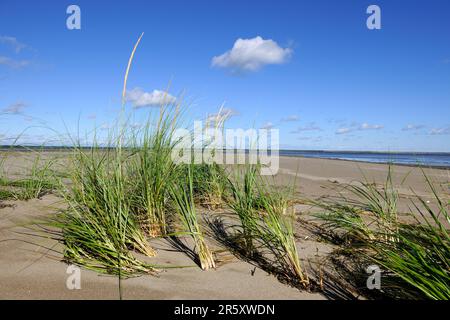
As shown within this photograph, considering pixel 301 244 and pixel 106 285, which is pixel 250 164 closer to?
pixel 301 244

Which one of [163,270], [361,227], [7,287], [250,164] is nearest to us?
[7,287]

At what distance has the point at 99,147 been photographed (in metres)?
2.81

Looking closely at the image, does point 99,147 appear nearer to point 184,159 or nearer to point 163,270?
point 184,159

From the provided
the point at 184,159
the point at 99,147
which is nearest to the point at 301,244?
the point at 184,159

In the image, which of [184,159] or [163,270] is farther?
[184,159]

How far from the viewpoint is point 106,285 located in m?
1.91

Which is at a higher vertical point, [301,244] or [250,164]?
[250,164]

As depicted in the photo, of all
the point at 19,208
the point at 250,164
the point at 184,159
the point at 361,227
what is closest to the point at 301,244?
the point at 361,227

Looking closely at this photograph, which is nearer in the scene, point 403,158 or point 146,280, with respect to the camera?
point 146,280

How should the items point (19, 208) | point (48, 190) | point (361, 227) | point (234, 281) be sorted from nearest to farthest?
point (234, 281)
point (361, 227)
point (19, 208)
point (48, 190)

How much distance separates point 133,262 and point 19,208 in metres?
2.35

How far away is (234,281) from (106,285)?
77cm
